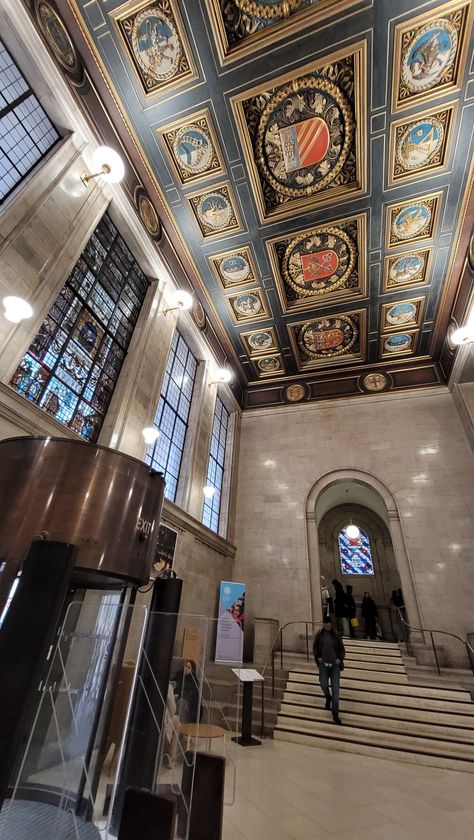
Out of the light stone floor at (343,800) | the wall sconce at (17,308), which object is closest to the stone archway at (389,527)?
the light stone floor at (343,800)

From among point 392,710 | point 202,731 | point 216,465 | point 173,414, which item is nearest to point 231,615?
point 392,710

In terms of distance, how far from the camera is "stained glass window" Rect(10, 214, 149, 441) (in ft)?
17.5

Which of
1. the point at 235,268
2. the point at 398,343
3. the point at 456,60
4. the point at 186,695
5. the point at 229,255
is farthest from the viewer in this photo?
the point at 398,343

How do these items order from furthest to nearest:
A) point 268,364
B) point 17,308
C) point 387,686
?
point 268,364 → point 387,686 → point 17,308

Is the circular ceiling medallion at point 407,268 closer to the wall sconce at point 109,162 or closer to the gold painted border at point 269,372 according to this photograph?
the gold painted border at point 269,372

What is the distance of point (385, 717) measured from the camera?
582 cm

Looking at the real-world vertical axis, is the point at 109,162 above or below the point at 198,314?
below

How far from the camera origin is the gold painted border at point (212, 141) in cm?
718

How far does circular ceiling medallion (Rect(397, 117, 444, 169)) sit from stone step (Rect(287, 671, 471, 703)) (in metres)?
10.5

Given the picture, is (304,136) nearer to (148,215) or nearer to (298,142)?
(298,142)

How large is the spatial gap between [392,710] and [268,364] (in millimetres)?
10214

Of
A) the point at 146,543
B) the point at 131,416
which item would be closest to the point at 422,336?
the point at 131,416

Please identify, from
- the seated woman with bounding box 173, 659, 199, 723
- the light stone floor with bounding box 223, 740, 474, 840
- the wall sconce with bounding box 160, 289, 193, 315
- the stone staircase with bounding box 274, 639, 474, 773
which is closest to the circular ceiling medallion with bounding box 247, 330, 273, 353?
the wall sconce with bounding box 160, 289, 193, 315

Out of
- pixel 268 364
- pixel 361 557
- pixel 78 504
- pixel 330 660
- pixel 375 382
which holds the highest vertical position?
pixel 268 364
